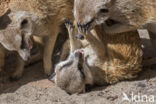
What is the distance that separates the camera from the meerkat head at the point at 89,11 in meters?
6.08

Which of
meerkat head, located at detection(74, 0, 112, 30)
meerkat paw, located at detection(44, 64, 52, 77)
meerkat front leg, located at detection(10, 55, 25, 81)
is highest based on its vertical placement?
meerkat head, located at detection(74, 0, 112, 30)

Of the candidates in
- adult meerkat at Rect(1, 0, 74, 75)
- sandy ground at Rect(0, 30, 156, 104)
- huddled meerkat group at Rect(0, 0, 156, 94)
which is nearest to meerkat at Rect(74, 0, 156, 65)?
huddled meerkat group at Rect(0, 0, 156, 94)

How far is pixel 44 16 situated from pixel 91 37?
1.13m

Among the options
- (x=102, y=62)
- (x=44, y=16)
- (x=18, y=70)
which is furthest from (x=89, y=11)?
(x=18, y=70)

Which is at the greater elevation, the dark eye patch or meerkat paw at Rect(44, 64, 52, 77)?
the dark eye patch

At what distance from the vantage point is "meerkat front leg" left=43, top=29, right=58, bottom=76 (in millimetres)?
7824

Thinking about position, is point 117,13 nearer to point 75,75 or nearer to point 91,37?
point 91,37

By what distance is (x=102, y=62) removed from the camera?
23.6 ft

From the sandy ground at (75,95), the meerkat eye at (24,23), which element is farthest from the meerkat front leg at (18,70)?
the meerkat eye at (24,23)

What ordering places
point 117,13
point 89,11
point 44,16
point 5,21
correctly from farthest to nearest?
point 44,16 → point 5,21 → point 117,13 → point 89,11

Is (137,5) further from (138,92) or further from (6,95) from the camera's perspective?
(6,95)

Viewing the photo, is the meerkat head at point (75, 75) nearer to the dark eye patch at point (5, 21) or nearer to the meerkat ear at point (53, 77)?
the meerkat ear at point (53, 77)

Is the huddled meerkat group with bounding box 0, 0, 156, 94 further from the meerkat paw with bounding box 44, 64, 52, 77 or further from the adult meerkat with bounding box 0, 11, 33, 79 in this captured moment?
the meerkat paw with bounding box 44, 64, 52, 77

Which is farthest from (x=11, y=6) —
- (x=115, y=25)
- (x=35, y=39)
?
(x=115, y=25)
